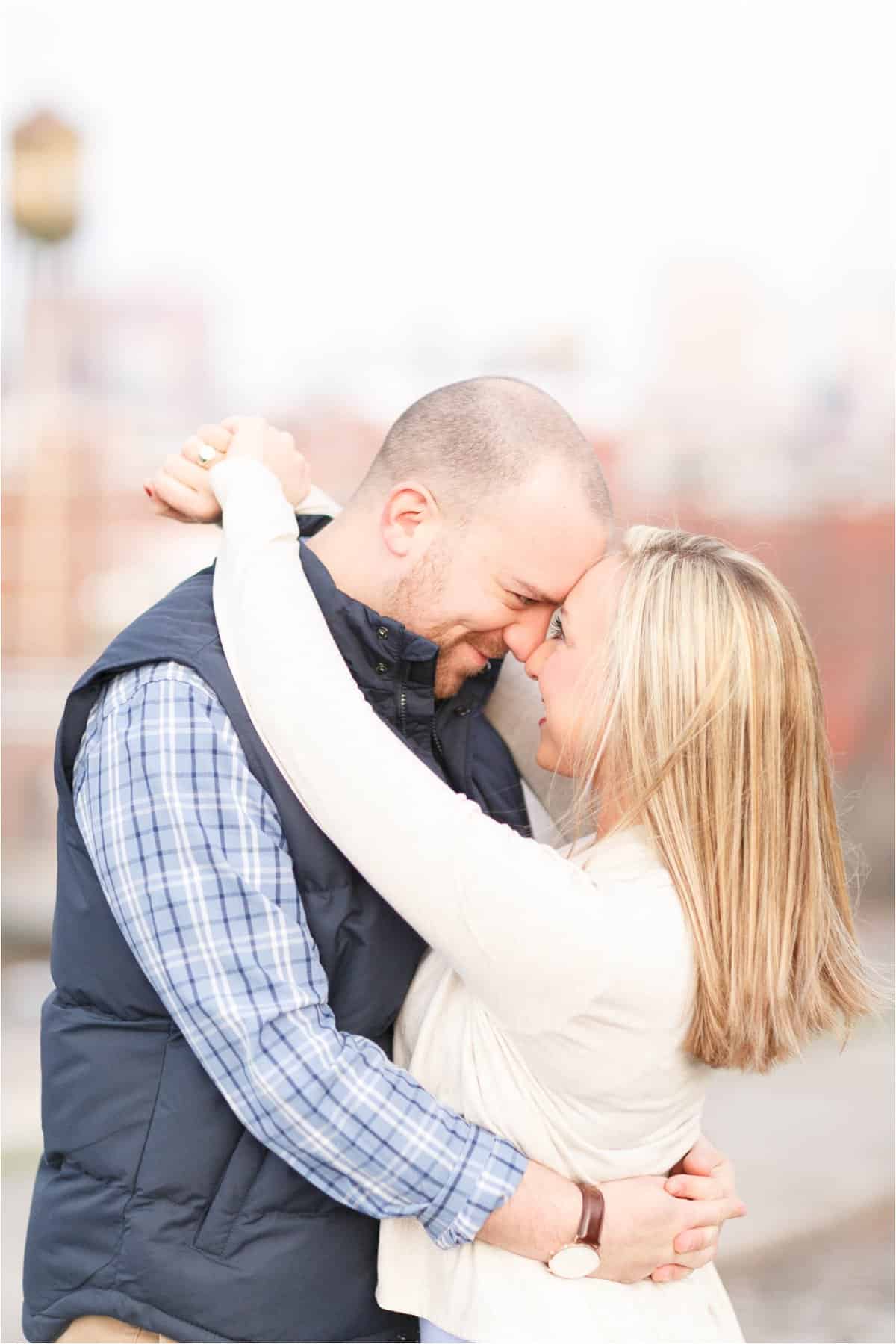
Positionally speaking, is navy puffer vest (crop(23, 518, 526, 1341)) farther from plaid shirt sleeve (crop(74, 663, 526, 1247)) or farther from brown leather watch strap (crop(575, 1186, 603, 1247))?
brown leather watch strap (crop(575, 1186, 603, 1247))

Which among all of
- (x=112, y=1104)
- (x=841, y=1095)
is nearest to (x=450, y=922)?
(x=112, y=1104)

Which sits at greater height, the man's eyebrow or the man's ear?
the man's ear

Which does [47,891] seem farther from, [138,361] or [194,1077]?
[194,1077]

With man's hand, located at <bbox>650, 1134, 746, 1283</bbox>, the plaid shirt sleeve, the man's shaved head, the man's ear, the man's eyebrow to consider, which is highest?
the man's shaved head

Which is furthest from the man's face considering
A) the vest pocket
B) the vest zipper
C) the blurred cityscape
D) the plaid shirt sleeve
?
the blurred cityscape

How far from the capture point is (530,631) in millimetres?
1799

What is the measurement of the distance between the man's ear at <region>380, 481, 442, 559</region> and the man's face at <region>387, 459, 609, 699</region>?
0.08 ft

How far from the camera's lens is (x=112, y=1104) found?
1507mm

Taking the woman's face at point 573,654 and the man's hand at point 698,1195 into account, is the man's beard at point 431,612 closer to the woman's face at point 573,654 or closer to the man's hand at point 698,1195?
the woman's face at point 573,654

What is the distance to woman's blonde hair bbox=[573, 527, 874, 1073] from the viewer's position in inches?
58.8

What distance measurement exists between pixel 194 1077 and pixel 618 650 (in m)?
0.73

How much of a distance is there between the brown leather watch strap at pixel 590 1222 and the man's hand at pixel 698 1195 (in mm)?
122

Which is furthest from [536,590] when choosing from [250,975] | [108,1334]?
[108,1334]

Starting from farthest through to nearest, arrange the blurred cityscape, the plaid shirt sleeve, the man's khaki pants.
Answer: the blurred cityscape < the man's khaki pants < the plaid shirt sleeve
